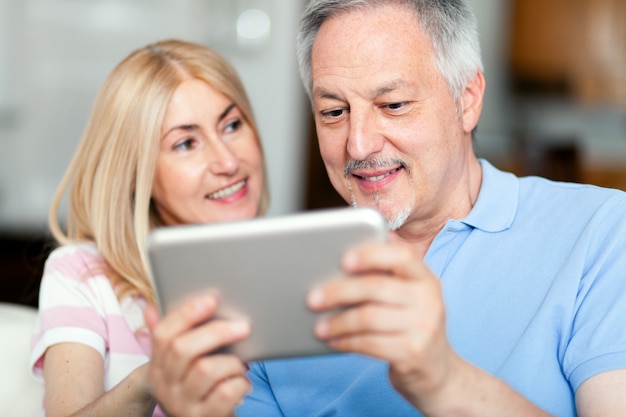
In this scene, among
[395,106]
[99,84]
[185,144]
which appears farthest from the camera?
[99,84]

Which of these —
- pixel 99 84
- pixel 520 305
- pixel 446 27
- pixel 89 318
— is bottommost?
pixel 99 84

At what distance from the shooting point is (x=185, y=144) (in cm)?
190

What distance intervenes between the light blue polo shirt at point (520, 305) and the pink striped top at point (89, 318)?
0.29m

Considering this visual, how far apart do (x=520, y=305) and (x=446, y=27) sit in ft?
1.68

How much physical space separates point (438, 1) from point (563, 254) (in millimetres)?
502

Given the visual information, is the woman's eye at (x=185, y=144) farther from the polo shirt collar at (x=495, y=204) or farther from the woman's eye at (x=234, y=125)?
the polo shirt collar at (x=495, y=204)

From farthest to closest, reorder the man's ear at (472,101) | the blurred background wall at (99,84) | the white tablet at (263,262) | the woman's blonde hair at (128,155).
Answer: the blurred background wall at (99,84)
the woman's blonde hair at (128,155)
the man's ear at (472,101)
the white tablet at (263,262)

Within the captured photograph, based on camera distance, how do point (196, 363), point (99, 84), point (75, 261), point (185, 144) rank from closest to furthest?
point (196, 363)
point (75, 261)
point (185, 144)
point (99, 84)

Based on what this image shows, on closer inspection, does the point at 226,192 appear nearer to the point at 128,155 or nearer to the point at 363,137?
the point at 128,155

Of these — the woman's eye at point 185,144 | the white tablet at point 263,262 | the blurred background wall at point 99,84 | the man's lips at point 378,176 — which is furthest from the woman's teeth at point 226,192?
the blurred background wall at point 99,84

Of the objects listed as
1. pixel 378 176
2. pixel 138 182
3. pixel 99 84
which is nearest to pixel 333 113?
pixel 378 176

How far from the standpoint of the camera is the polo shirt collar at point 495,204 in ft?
4.85

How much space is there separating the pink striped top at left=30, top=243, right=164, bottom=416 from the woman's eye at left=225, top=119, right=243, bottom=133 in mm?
441

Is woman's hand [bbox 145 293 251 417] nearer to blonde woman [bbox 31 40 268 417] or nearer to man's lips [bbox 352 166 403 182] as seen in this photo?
man's lips [bbox 352 166 403 182]
